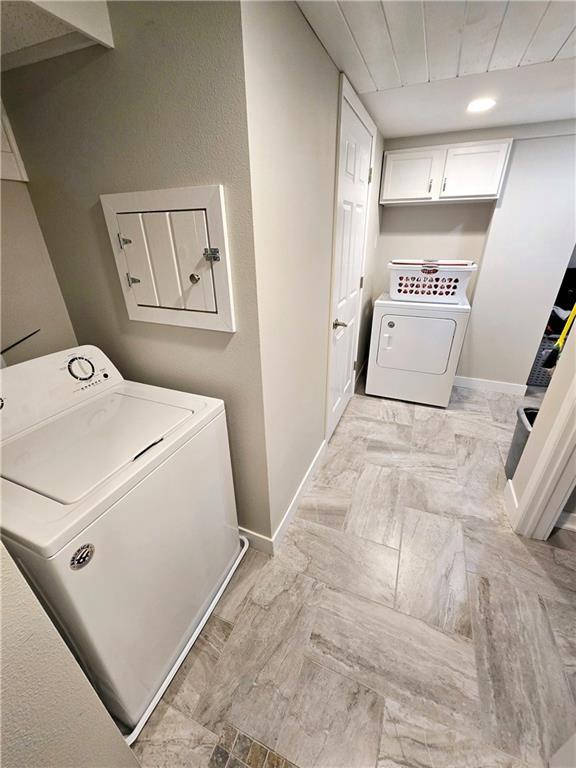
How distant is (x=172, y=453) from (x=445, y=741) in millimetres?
1250

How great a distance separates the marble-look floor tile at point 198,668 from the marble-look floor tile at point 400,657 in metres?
0.37

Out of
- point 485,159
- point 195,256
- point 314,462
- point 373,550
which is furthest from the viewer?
point 485,159

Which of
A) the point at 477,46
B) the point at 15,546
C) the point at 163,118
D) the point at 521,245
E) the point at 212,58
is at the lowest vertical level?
the point at 15,546

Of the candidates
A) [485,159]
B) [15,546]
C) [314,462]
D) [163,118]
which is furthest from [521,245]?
[15,546]

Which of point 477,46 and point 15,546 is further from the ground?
point 477,46

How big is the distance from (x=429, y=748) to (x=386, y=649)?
27cm

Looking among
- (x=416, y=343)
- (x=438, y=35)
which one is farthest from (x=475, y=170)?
(x=438, y=35)

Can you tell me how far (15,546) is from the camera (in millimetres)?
680

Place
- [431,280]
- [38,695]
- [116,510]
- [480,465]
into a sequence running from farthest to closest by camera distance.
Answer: [431,280] < [480,465] < [116,510] < [38,695]

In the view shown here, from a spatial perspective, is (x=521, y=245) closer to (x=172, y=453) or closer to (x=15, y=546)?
(x=172, y=453)

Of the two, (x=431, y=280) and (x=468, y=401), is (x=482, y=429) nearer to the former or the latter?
(x=468, y=401)

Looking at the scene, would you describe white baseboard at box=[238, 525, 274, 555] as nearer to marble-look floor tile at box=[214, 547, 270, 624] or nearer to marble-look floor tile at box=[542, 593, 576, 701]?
marble-look floor tile at box=[214, 547, 270, 624]

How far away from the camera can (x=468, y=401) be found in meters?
2.92

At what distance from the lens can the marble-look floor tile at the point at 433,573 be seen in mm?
1318
